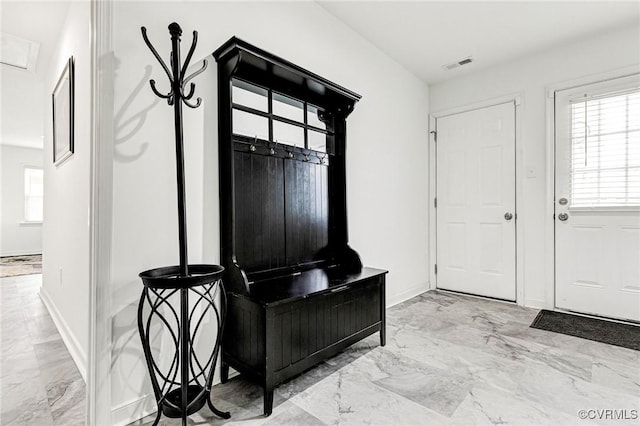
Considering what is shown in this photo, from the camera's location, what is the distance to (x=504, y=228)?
3.53 metres

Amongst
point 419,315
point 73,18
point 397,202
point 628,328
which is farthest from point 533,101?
point 73,18

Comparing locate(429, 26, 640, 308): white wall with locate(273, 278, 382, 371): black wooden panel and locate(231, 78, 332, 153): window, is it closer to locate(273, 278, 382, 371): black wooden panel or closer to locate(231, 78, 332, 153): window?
locate(273, 278, 382, 371): black wooden panel

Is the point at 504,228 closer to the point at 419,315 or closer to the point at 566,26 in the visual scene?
the point at 419,315

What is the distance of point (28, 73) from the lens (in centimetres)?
356

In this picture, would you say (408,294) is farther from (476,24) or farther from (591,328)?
(476,24)

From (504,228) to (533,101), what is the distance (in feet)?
4.43

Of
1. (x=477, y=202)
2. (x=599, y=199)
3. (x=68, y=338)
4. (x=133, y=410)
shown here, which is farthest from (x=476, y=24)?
(x=68, y=338)

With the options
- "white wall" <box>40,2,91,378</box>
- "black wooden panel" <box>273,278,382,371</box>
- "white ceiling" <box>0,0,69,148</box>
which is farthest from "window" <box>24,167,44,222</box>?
"black wooden panel" <box>273,278,382,371</box>

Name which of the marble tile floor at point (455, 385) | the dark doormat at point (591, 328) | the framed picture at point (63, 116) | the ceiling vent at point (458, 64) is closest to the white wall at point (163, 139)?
the marble tile floor at point (455, 385)

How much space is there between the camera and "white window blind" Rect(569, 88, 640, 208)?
2875 millimetres

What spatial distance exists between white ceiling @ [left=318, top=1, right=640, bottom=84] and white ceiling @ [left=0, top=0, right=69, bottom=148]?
7.06 ft

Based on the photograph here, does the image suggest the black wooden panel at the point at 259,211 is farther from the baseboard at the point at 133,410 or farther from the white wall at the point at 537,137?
the white wall at the point at 537,137

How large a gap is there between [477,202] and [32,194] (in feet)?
30.9

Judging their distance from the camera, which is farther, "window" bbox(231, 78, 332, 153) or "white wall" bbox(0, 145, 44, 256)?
"white wall" bbox(0, 145, 44, 256)
